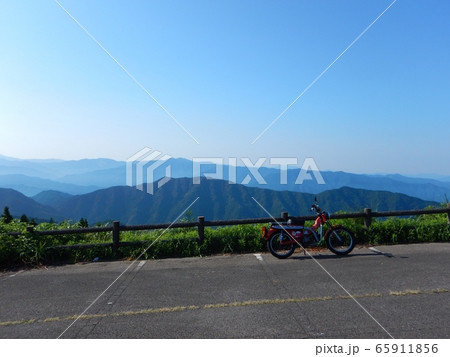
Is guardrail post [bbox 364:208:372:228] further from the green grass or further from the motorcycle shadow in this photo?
the motorcycle shadow

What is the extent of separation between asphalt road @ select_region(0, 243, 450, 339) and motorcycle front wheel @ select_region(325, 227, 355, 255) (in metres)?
0.23

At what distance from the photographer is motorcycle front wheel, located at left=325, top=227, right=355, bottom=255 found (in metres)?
7.94

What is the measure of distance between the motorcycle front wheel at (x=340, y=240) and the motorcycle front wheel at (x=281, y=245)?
1.01 m

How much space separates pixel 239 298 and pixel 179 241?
3726mm

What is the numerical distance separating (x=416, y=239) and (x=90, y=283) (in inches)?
340

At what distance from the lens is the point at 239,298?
5320mm

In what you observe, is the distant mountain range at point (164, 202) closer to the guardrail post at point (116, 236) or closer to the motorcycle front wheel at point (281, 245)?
the motorcycle front wheel at point (281, 245)

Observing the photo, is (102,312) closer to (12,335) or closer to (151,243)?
(12,335)

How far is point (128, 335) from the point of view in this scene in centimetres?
411

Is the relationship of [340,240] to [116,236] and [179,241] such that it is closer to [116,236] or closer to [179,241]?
[179,241]

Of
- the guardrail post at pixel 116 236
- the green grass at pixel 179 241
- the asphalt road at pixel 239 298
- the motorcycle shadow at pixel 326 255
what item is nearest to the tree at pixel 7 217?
the green grass at pixel 179 241

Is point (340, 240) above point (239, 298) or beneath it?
above

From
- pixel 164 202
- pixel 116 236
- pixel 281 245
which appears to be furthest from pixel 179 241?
pixel 164 202

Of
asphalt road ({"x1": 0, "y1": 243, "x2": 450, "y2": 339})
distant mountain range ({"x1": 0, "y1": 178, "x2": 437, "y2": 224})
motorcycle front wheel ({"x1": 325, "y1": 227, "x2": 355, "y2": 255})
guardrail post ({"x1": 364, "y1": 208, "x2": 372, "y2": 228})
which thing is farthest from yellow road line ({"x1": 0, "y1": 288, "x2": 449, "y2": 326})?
distant mountain range ({"x1": 0, "y1": 178, "x2": 437, "y2": 224})
